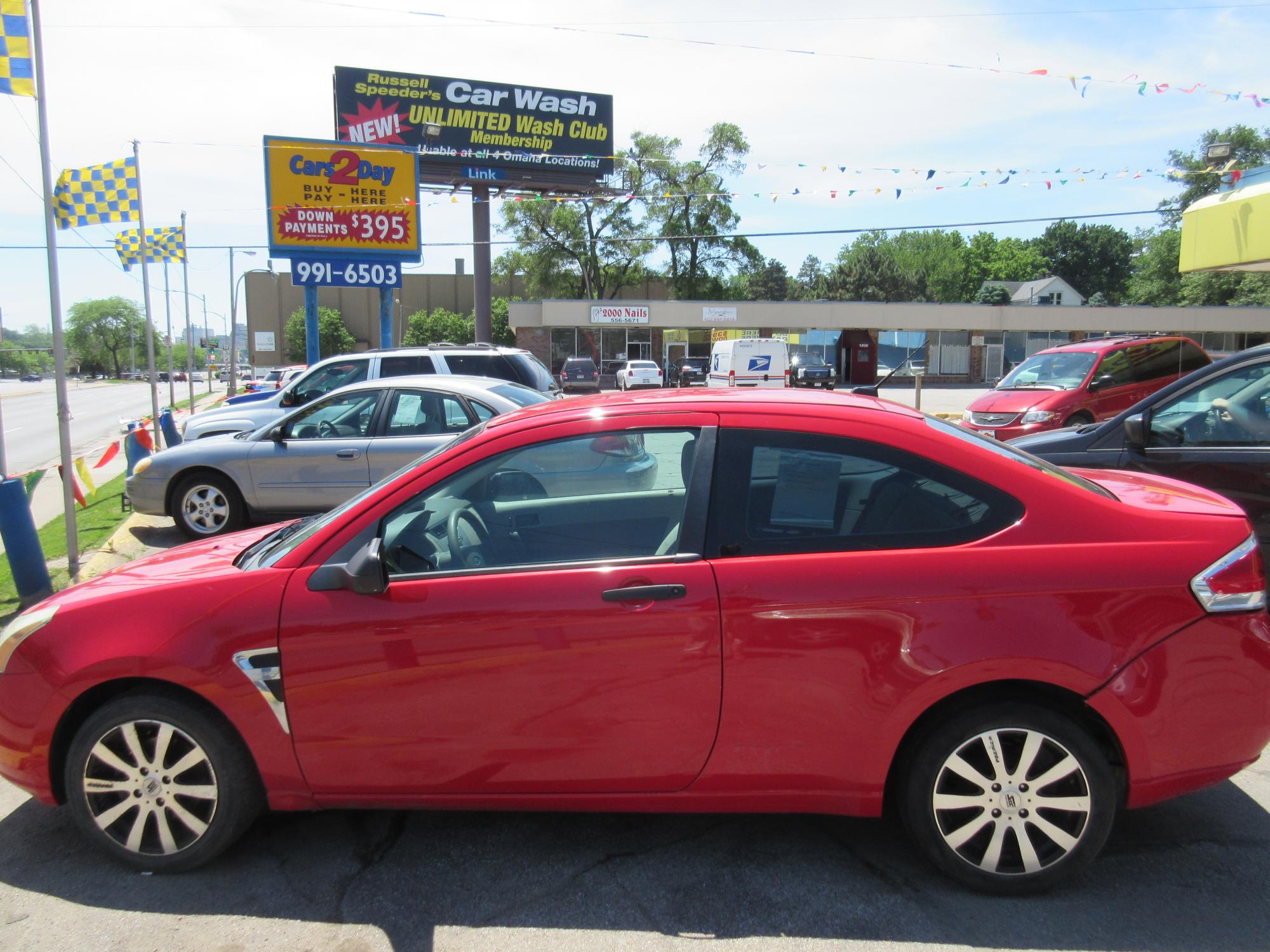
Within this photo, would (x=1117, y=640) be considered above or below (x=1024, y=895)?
above

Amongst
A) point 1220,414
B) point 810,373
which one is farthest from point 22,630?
point 810,373

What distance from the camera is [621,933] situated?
9.29 feet

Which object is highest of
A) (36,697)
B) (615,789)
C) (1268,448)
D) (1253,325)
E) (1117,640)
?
(1253,325)

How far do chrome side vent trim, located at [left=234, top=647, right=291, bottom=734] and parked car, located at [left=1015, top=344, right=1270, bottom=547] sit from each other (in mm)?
5045

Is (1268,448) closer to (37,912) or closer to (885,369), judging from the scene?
(37,912)

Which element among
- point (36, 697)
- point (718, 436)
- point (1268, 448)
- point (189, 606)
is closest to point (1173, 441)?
point (1268, 448)

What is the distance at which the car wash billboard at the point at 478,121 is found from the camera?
39.3 meters

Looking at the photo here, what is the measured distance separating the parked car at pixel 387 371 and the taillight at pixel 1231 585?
27.6ft

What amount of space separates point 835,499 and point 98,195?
54.5 feet

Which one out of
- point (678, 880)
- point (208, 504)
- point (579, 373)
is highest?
point (579, 373)

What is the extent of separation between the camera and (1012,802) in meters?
A: 2.92

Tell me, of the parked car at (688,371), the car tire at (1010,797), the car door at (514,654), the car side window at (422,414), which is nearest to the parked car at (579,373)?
the parked car at (688,371)

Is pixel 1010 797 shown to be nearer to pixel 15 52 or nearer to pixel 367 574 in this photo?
pixel 367 574

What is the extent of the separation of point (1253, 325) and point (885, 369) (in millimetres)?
19747
